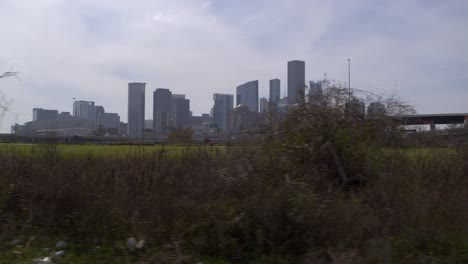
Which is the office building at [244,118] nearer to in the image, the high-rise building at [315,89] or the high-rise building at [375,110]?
the high-rise building at [315,89]

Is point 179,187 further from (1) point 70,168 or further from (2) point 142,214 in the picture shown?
(1) point 70,168

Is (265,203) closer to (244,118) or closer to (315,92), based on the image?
(315,92)

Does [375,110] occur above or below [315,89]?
below

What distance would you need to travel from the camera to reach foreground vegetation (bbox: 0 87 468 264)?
724 cm

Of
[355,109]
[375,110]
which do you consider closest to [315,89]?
[355,109]

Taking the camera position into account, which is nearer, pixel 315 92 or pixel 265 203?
pixel 265 203

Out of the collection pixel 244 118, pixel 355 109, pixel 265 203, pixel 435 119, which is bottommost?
pixel 265 203

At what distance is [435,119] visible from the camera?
19.8 meters

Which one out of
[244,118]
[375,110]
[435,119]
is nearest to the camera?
[375,110]

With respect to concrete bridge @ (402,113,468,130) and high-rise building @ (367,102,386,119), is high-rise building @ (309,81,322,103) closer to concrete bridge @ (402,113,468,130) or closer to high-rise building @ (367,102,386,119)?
high-rise building @ (367,102,386,119)

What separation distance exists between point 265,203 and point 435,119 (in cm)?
1459

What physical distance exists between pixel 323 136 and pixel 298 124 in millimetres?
598

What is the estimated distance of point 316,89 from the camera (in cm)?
1102

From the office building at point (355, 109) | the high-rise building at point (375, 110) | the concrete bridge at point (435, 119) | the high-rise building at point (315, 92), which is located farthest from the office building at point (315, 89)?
the concrete bridge at point (435, 119)
